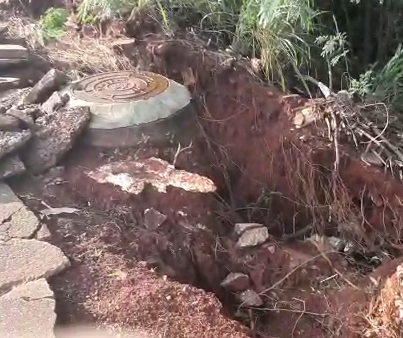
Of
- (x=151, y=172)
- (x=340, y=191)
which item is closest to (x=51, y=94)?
(x=151, y=172)

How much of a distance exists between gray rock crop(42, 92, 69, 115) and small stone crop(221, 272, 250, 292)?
125cm

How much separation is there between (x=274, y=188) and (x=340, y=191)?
13.8 inches

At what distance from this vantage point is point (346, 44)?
362 centimetres

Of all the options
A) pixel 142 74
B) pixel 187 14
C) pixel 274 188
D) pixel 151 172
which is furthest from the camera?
pixel 187 14

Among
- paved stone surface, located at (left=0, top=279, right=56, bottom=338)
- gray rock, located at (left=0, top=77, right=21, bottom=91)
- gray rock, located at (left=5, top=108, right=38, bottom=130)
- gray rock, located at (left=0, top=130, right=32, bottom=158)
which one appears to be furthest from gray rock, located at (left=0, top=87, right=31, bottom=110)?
paved stone surface, located at (left=0, top=279, right=56, bottom=338)

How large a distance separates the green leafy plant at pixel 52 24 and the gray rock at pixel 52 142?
3.76 feet

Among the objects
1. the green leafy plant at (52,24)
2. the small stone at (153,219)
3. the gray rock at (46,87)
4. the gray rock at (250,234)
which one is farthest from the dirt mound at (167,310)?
the green leafy plant at (52,24)

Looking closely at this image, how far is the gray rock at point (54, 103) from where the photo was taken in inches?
130

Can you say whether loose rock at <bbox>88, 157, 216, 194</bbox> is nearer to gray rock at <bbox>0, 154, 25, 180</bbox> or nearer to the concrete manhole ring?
the concrete manhole ring

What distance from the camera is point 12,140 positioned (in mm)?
2984

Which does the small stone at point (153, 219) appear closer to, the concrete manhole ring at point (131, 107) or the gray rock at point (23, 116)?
the concrete manhole ring at point (131, 107)

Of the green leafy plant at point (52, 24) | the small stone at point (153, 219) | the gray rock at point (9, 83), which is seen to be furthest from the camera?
the green leafy plant at point (52, 24)

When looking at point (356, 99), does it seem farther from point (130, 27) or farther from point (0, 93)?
point (0, 93)

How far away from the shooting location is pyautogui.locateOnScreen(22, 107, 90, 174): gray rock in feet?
9.97
